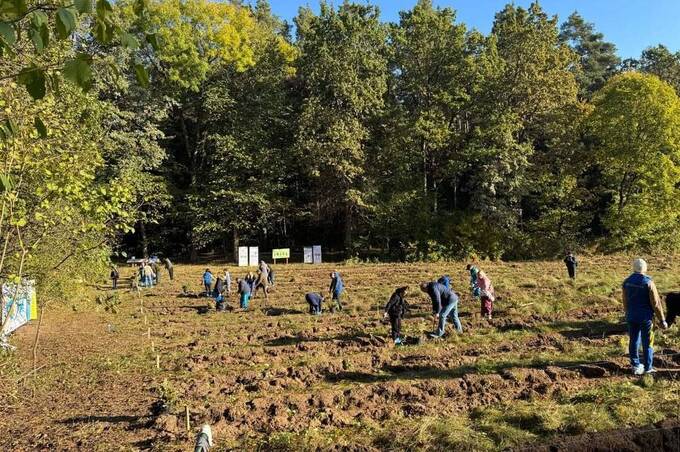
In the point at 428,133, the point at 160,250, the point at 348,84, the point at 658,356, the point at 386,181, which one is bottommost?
the point at 658,356

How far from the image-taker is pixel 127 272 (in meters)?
33.4

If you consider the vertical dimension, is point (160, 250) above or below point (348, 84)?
below

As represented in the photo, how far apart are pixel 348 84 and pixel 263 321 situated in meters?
23.2

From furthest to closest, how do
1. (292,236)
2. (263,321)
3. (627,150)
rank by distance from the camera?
1. (292,236)
2. (627,150)
3. (263,321)

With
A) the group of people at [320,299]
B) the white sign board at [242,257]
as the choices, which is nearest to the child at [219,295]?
the group of people at [320,299]

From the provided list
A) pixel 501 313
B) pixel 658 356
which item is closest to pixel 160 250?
pixel 501 313

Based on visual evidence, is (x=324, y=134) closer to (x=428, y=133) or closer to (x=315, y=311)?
(x=428, y=133)

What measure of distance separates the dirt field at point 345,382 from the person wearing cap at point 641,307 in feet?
1.60

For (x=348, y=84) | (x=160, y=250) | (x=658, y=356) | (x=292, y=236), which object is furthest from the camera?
(x=292, y=236)

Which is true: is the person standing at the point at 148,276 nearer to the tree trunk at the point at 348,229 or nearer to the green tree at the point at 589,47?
the tree trunk at the point at 348,229

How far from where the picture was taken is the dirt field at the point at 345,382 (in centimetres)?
619

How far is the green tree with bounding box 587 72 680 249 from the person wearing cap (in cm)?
2795

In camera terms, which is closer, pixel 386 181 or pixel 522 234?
pixel 522 234

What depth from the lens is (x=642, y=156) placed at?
32.0 m
